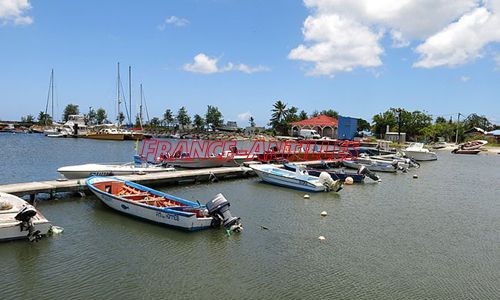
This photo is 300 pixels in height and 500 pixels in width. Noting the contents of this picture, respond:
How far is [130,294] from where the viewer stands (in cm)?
1047

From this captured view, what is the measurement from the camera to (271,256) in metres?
13.7

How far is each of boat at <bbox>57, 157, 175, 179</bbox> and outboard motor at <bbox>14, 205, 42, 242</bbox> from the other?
11.4 metres

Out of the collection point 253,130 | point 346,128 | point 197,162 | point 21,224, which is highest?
point 346,128

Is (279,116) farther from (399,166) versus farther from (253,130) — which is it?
(399,166)

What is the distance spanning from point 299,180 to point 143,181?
9.79 meters

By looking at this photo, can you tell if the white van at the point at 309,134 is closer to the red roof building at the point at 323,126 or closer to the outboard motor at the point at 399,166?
the red roof building at the point at 323,126

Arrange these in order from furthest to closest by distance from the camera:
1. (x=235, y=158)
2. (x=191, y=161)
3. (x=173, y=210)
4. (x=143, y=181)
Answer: (x=235, y=158) < (x=191, y=161) < (x=143, y=181) < (x=173, y=210)

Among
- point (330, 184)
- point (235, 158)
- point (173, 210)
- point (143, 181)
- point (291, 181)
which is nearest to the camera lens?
point (173, 210)

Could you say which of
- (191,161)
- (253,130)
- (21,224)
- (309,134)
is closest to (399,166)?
(191,161)

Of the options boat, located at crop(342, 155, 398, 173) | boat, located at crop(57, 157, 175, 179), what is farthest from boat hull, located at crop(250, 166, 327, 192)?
boat, located at crop(342, 155, 398, 173)

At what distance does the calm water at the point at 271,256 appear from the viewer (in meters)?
11.1

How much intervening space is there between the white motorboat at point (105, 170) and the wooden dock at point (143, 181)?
1.01 m

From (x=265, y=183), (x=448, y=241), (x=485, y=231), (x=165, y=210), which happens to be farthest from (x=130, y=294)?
(x=265, y=183)

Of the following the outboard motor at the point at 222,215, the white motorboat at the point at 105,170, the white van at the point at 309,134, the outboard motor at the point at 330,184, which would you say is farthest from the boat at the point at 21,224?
the white van at the point at 309,134
